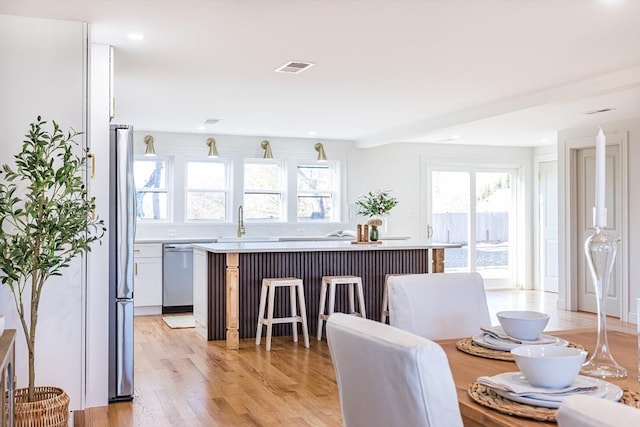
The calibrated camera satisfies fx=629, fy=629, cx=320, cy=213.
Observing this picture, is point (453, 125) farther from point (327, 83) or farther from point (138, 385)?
point (138, 385)

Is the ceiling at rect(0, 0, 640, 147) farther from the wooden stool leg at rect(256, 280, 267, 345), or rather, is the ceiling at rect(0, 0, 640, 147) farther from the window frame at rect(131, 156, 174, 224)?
the wooden stool leg at rect(256, 280, 267, 345)

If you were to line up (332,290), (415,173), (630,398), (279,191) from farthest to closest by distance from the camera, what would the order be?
1. (415,173)
2. (279,191)
3. (332,290)
4. (630,398)

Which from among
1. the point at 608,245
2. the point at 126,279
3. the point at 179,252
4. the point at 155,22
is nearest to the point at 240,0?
the point at 155,22

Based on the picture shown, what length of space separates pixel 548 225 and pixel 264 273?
17.6 ft

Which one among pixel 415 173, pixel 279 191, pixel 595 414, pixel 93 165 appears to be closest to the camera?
pixel 595 414

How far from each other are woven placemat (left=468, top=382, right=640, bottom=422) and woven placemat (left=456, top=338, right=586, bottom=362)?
37 cm

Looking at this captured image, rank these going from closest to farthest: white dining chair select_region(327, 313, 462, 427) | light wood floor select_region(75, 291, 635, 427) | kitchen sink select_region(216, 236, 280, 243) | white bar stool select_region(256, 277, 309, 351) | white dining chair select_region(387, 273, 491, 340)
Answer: white dining chair select_region(327, 313, 462, 427)
white dining chair select_region(387, 273, 491, 340)
light wood floor select_region(75, 291, 635, 427)
white bar stool select_region(256, 277, 309, 351)
kitchen sink select_region(216, 236, 280, 243)

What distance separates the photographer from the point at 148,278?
→ 751cm

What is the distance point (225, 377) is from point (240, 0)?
2.60 meters

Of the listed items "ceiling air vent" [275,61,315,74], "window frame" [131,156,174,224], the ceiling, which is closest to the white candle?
the ceiling

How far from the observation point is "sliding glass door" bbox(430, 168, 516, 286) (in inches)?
381

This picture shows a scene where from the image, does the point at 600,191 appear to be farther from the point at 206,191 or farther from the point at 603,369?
the point at 206,191

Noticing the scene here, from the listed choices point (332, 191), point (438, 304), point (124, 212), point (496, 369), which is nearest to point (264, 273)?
point (124, 212)

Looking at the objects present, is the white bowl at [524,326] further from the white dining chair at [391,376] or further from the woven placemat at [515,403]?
the white dining chair at [391,376]
